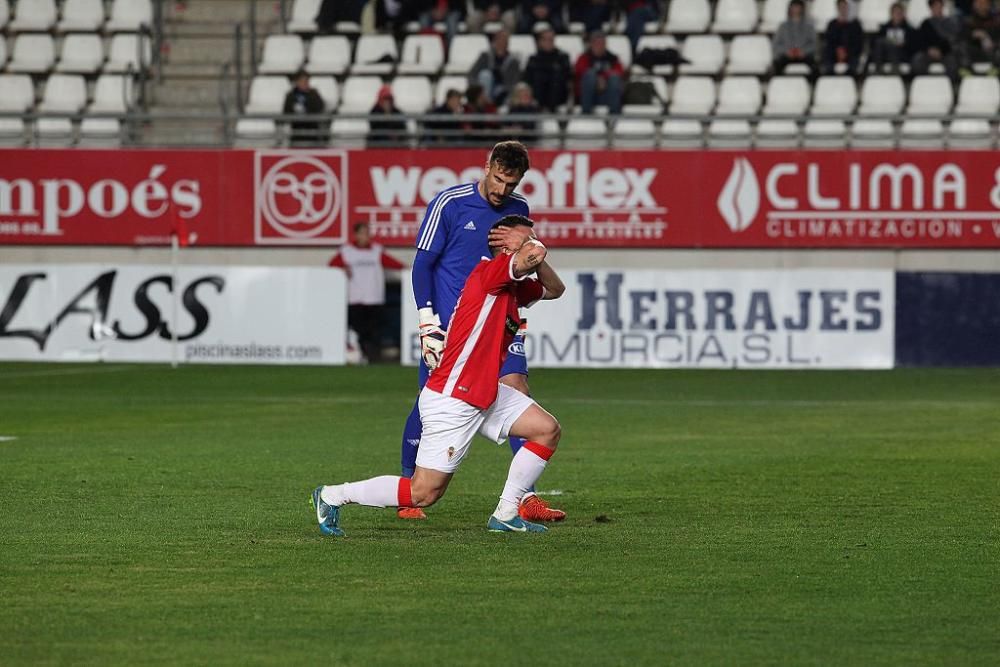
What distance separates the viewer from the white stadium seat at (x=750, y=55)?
28.2m

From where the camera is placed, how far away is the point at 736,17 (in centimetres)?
2902

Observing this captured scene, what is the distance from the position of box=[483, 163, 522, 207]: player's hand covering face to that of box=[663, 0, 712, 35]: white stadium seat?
19863mm

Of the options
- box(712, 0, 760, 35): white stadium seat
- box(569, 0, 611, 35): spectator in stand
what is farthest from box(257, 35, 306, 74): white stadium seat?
box(712, 0, 760, 35): white stadium seat

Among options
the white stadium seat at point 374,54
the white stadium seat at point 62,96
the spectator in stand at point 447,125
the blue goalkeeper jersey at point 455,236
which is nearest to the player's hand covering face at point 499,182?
the blue goalkeeper jersey at point 455,236

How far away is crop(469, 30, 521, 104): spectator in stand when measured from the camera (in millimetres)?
27625

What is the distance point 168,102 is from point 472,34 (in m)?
5.10

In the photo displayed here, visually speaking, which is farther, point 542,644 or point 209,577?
point 209,577

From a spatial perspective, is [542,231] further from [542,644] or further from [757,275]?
[542,644]

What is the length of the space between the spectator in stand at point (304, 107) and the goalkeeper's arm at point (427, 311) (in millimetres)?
17261

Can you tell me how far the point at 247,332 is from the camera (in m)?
25.5

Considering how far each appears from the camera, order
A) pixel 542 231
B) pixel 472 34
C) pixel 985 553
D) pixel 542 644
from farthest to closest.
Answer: pixel 472 34, pixel 542 231, pixel 985 553, pixel 542 644

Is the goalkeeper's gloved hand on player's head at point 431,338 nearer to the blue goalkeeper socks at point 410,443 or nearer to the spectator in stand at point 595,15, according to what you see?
the blue goalkeeper socks at point 410,443

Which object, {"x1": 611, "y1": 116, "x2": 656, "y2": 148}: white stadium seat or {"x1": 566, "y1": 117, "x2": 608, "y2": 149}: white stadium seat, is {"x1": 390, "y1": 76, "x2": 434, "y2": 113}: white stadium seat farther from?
{"x1": 611, "y1": 116, "x2": 656, "y2": 148}: white stadium seat


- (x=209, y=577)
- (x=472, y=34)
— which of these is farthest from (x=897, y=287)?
(x=209, y=577)
